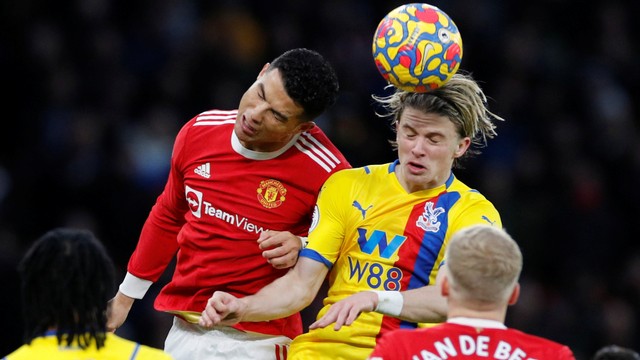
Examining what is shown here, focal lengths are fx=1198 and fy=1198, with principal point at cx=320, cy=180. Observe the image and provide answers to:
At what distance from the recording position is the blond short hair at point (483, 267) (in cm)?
448

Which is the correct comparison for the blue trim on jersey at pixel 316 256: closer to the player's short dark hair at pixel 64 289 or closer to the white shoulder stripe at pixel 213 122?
the white shoulder stripe at pixel 213 122

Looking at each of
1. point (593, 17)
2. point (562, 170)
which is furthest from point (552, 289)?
point (593, 17)

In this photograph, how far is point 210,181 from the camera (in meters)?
6.34

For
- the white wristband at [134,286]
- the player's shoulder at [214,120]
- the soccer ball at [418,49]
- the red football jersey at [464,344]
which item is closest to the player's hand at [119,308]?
the white wristband at [134,286]

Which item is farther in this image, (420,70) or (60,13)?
(60,13)

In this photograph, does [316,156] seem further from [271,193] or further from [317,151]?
[271,193]

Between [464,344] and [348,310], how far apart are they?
0.93 meters

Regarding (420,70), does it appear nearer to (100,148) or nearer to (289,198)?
(289,198)

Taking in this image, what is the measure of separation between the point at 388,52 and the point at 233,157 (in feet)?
3.43

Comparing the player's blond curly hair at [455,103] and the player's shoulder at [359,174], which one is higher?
the player's blond curly hair at [455,103]

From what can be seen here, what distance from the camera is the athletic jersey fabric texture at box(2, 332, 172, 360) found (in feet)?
14.3

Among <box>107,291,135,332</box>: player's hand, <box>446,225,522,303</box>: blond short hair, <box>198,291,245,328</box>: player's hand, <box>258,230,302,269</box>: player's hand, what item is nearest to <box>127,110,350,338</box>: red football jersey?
<box>258,230,302,269</box>: player's hand

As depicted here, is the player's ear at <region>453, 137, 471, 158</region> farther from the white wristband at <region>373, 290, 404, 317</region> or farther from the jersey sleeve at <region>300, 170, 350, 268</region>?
the white wristband at <region>373, 290, 404, 317</region>

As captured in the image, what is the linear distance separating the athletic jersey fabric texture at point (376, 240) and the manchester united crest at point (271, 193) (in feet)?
0.88
